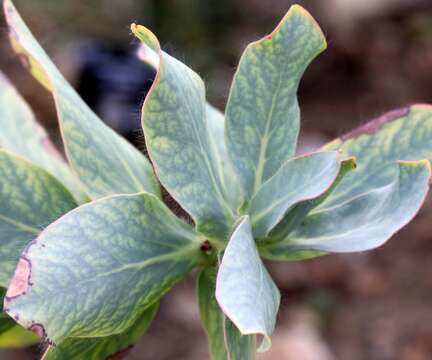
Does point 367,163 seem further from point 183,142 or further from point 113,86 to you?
point 113,86

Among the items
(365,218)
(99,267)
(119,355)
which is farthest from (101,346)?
(365,218)

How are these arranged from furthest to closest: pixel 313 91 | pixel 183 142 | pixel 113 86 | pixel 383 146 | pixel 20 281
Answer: pixel 313 91 < pixel 113 86 < pixel 383 146 < pixel 183 142 < pixel 20 281

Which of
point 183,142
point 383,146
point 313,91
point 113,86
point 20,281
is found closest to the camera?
point 20,281

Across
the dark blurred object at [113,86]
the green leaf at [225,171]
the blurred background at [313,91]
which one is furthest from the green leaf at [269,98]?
the dark blurred object at [113,86]

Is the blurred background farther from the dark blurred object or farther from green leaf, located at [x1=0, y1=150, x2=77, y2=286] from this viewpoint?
green leaf, located at [x1=0, y1=150, x2=77, y2=286]

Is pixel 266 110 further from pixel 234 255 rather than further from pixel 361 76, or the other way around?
pixel 361 76

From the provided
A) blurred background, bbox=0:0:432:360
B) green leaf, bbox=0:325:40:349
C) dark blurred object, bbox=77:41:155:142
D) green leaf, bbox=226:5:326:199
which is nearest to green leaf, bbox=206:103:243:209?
green leaf, bbox=226:5:326:199

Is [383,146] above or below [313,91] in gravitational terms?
above
